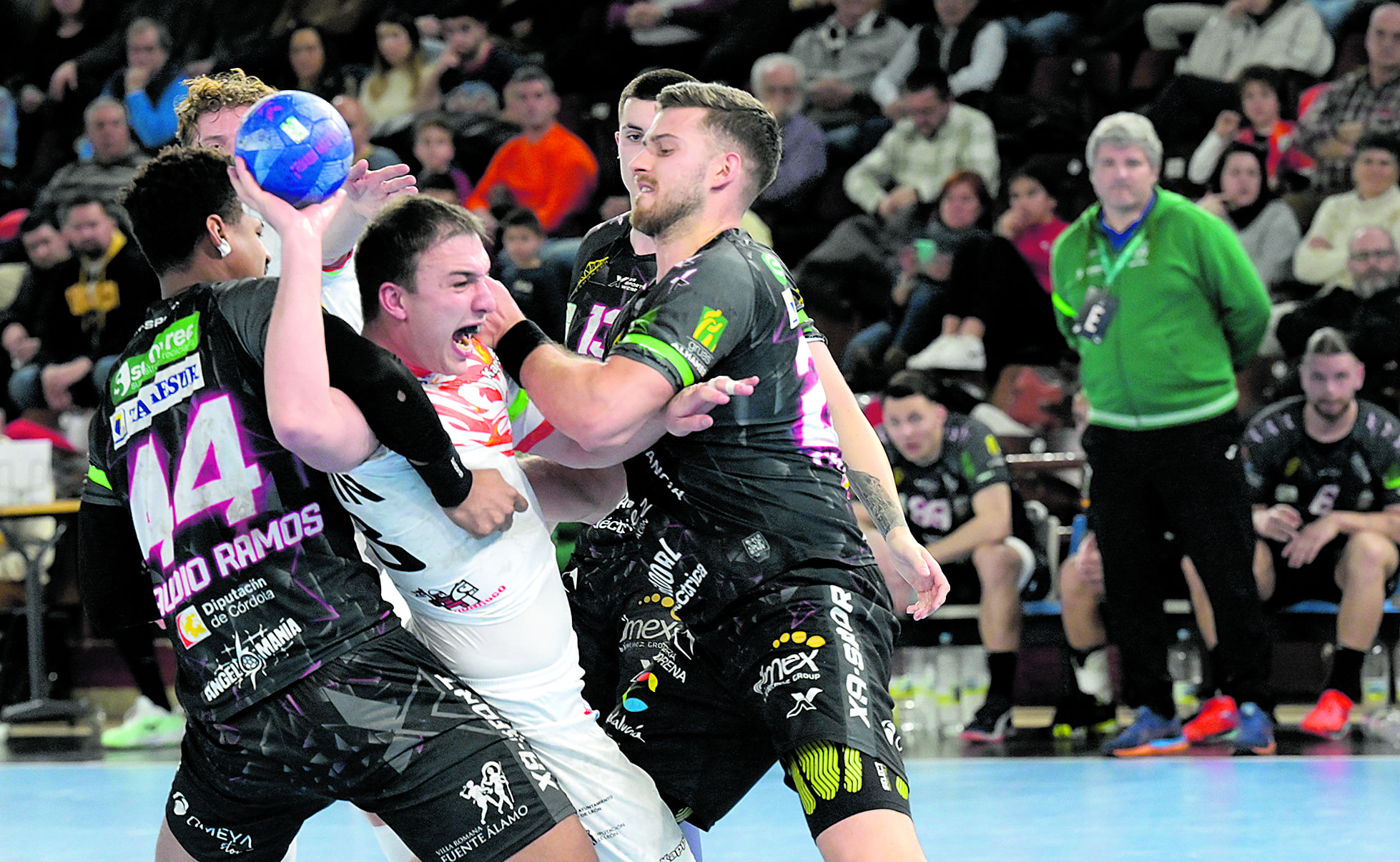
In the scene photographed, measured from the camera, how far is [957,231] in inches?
367

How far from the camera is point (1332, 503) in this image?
7.26 m

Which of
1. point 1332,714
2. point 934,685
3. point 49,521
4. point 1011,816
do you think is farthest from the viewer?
point 49,521

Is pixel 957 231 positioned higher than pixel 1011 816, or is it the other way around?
pixel 957 231

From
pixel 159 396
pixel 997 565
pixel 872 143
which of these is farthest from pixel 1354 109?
pixel 159 396

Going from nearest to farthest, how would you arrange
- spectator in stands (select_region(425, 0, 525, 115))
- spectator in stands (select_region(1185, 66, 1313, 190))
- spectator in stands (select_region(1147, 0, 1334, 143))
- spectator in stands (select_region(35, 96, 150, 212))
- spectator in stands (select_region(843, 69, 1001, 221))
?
spectator in stands (select_region(1185, 66, 1313, 190)), spectator in stands (select_region(1147, 0, 1334, 143)), spectator in stands (select_region(843, 69, 1001, 221)), spectator in stands (select_region(35, 96, 150, 212)), spectator in stands (select_region(425, 0, 525, 115))

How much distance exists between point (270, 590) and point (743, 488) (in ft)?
2.85

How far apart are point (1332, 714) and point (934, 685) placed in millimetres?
1780

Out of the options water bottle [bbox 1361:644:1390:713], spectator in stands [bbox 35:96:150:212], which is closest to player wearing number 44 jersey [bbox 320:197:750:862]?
water bottle [bbox 1361:644:1390:713]

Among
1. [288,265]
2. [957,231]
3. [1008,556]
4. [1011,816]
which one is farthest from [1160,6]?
[288,265]

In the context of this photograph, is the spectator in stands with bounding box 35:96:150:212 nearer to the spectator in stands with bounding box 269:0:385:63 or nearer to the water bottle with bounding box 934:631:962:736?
the spectator in stands with bounding box 269:0:385:63

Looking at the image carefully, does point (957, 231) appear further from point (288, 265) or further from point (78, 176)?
point (288, 265)

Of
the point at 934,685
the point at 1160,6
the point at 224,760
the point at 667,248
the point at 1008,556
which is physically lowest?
the point at 934,685

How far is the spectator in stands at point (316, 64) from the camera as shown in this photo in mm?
12000

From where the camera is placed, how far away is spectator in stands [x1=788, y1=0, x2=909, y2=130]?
425 inches
